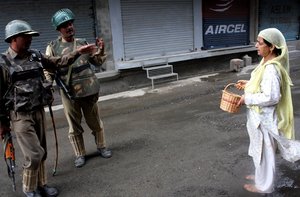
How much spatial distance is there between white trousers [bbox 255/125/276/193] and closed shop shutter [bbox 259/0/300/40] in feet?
31.1

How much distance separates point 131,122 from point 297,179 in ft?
10.4

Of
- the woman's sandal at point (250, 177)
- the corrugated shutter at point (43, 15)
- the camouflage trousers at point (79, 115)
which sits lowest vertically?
the woman's sandal at point (250, 177)

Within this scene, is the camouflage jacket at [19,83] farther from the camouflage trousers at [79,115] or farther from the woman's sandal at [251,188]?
the woman's sandal at [251,188]

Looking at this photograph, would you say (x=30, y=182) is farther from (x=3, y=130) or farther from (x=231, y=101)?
(x=231, y=101)

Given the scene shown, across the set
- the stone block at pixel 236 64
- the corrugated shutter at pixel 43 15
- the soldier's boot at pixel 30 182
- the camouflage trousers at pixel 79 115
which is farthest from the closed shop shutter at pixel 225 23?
the soldier's boot at pixel 30 182

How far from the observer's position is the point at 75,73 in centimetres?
435

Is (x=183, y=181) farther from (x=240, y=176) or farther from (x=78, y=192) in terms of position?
(x=78, y=192)

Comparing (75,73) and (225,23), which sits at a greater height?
(225,23)

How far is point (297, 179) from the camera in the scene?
412 centimetres

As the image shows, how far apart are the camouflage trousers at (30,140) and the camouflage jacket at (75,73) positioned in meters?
0.65

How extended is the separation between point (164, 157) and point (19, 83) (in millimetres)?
2208

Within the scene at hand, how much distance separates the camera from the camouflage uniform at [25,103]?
139 inches

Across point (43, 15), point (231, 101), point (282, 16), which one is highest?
point (43, 15)

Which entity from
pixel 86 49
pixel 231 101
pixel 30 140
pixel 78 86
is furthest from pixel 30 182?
pixel 231 101
